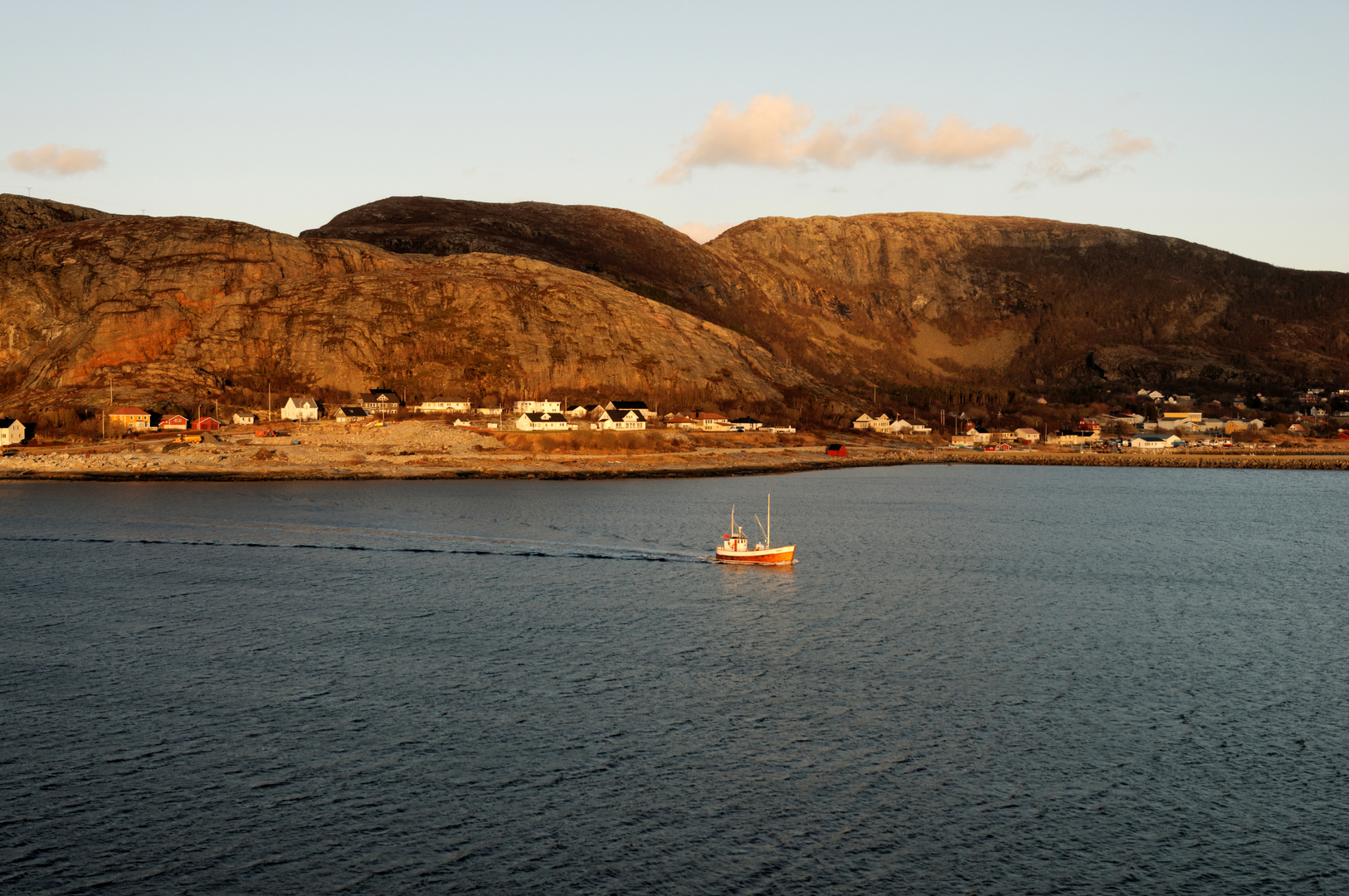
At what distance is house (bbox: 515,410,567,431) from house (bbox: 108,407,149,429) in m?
53.8

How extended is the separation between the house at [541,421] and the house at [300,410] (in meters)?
33.1

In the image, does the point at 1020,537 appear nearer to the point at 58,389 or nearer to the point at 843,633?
the point at 843,633

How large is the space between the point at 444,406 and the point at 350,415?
18944 mm

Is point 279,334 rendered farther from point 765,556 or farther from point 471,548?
point 765,556

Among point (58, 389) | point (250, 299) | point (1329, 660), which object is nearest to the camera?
point (1329, 660)

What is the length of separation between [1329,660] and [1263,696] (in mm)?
7372

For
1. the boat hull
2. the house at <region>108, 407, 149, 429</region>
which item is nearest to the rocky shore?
the house at <region>108, 407, 149, 429</region>

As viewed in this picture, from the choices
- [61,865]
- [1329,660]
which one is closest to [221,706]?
[61,865]

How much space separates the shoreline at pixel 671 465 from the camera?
109m

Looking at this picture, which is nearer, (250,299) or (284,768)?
(284,768)

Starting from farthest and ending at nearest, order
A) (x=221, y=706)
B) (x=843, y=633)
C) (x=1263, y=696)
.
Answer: (x=843, y=633) < (x=1263, y=696) < (x=221, y=706)

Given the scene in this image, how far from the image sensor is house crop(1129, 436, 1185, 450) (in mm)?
191375

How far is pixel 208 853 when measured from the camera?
20.6 m

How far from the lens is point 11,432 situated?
131 m
